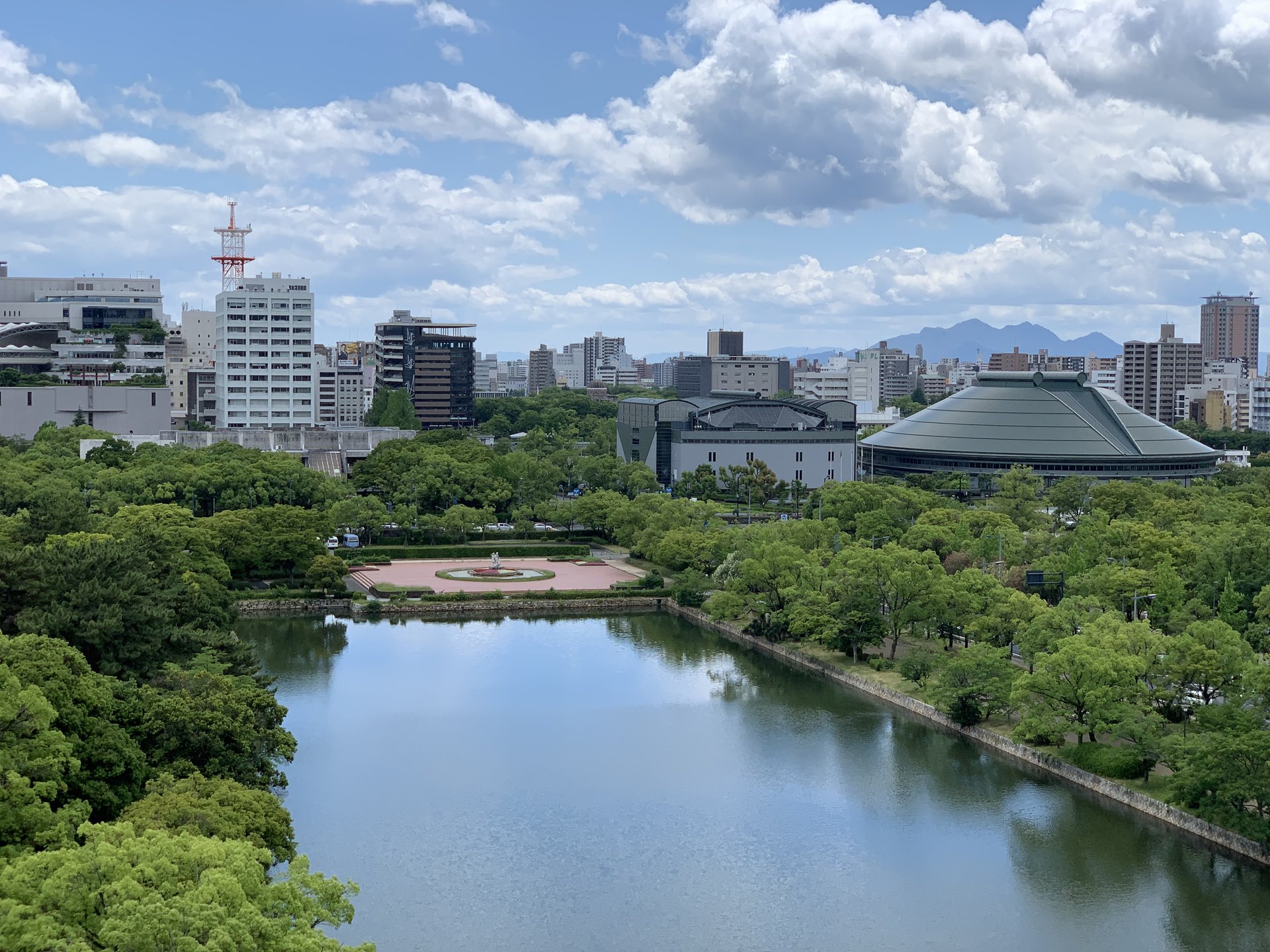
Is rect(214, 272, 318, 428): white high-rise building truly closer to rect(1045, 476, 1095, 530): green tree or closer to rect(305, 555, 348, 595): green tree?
rect(305, 555, 348, 595): green tree

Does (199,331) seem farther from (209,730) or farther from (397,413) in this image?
(209,730)

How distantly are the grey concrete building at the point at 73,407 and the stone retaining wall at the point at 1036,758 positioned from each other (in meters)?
40.6

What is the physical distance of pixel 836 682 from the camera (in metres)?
31.0

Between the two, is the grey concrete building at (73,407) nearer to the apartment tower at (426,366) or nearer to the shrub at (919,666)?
the apartment tower at (426,366)

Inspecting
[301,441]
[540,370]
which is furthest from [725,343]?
[301,441]

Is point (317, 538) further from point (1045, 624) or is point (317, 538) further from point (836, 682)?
point (1045, 624)

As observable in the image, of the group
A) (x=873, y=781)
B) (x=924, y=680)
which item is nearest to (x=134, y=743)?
(x=873, y=781)

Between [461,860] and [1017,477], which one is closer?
[461,860]

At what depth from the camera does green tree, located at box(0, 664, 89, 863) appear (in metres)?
14.8

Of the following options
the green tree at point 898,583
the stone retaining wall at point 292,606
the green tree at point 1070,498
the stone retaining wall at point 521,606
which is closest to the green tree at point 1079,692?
the green tree at point 898,583

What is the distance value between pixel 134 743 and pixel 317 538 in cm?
2398

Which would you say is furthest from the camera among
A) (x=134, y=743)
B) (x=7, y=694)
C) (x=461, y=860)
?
(x=461, y=860)

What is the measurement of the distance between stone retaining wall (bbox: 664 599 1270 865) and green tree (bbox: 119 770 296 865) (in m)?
12.3

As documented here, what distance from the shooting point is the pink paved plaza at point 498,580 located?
139ft
